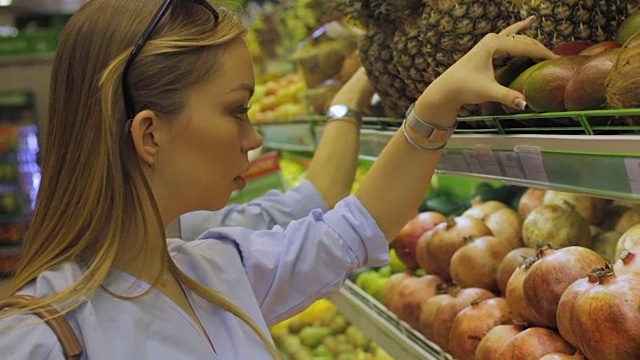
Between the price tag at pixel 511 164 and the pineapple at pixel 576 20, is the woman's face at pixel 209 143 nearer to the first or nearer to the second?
the price tag at pixel 511 164

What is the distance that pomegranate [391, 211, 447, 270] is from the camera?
88.9 inches

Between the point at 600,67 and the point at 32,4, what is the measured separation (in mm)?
8085

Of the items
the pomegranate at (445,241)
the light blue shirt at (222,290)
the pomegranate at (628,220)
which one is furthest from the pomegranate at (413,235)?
the pomegranate at (628,220)

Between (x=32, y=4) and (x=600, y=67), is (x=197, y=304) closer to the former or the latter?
(x=600, y=67)

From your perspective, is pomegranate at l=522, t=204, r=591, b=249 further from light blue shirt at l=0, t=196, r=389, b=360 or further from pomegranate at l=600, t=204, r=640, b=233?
light blue shirt at l=0, t=196, r=389, b=360

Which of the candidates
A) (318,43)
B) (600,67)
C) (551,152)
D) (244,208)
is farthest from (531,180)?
(318,43)

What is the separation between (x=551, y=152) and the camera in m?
1.17

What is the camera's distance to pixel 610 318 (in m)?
1.19

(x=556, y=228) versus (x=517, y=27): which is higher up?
(x=517, y=27)

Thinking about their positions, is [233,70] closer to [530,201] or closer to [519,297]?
[519,297]

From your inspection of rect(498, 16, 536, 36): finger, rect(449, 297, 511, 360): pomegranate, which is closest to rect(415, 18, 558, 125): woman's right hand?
rect(498, 16, 536, 36): finger

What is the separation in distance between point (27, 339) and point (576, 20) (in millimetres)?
974

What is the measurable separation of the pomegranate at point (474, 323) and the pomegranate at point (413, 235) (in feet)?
1.89

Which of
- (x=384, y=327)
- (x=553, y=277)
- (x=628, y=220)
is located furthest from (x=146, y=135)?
(x=384, y=327)
